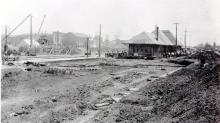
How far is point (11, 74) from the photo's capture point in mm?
19297

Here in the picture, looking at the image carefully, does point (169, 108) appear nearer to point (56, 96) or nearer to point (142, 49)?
point (56, 96)

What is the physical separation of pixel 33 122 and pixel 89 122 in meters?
2.21

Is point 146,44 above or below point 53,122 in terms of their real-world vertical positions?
above

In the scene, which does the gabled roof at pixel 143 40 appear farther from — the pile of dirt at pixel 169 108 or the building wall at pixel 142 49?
the pile of dirt at pixel 169 108

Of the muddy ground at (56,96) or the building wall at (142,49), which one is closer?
the muddy ground at (56,96)

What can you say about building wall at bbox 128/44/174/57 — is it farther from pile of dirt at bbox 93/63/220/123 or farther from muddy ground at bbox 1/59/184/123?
pile of dirt at bbox 93/63/220/123

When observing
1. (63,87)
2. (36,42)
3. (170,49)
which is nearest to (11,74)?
(63,87)

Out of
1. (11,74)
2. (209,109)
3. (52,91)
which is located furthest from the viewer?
(11,74)

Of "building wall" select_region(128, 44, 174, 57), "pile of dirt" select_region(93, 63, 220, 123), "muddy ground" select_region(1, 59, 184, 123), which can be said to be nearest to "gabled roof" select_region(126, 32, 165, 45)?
"building wall" select_region(128, 44, 174, 57)

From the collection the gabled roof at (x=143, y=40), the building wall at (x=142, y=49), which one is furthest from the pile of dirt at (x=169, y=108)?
the building wall at (x=142, y=49)

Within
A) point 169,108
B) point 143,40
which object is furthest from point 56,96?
point 143,40

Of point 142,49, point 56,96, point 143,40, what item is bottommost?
point 56,96

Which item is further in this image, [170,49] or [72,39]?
[72,39]

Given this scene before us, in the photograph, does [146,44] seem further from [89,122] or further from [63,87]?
[89,122]
